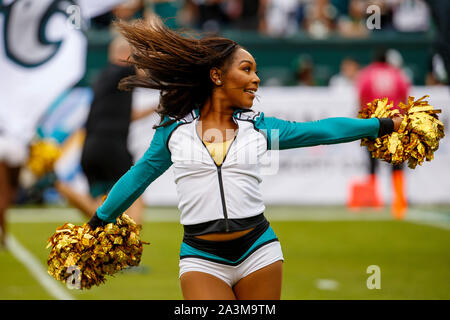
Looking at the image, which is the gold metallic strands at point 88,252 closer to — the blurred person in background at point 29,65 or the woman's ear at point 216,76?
the woman's ear at point 216,76

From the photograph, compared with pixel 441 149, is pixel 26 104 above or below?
below

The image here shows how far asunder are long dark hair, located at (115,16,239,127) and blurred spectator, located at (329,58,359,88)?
10.7 m

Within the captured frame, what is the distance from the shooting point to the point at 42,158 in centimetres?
812

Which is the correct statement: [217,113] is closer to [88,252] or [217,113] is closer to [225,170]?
[225,170]

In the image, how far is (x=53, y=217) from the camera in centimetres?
1219

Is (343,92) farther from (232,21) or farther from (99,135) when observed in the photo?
(99,135)

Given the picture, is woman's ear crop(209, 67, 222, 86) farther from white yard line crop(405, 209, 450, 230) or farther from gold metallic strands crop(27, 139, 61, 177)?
white yard line crop(405, 209, 450, 230)

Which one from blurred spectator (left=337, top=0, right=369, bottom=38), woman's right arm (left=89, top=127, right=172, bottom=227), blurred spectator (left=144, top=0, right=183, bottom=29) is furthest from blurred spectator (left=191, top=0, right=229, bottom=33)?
woman's right arm (left=89, top=127, right=172, bottom=227)

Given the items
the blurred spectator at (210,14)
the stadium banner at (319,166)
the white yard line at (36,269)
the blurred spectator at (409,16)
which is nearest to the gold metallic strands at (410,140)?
the white yard line at (36,269)

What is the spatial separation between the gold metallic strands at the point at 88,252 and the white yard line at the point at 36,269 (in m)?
2.55

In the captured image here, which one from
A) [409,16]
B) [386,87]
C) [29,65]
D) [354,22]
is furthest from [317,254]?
[409,16]

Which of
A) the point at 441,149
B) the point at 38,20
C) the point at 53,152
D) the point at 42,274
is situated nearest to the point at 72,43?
the point at 38,20

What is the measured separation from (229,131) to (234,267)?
636 mm

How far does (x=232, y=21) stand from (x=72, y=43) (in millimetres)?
7531
